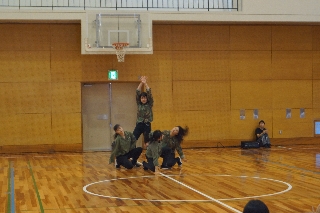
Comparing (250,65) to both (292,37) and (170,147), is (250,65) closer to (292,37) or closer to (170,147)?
(292,37)

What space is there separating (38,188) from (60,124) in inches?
326

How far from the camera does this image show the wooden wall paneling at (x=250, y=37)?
1861cm

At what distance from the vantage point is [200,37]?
1844 cm

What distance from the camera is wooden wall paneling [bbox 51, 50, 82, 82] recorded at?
17.7m

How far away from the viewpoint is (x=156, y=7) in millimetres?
18484

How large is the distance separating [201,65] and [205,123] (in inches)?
75.5

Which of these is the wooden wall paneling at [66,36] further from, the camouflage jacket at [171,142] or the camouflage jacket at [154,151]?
Answer: the camouflage jacket at [154,151]

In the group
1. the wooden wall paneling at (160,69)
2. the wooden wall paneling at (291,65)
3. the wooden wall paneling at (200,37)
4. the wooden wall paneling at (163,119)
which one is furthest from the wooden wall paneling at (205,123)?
the wooden wall paneling at (291,65)

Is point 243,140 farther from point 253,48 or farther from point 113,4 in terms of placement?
point 113,4

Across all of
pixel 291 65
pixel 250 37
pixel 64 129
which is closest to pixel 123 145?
pixel 64 129

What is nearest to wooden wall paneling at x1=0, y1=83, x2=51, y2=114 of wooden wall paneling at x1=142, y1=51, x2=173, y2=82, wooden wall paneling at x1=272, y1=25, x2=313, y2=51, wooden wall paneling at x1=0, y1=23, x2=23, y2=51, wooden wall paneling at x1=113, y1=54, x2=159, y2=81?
wooden wall paneling at x1=0, y1=23, x2=23, y2=51

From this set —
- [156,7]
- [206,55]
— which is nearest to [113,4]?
[156,7]

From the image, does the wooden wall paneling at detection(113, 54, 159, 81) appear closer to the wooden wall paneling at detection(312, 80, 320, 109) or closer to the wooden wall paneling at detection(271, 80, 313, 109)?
the wooden wall paneling at detection(271, 80, 313, 109)

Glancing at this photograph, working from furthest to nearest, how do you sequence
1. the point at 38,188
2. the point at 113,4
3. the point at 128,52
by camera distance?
the point at 113,4 < the point at 128,52 < the point at 38,188
